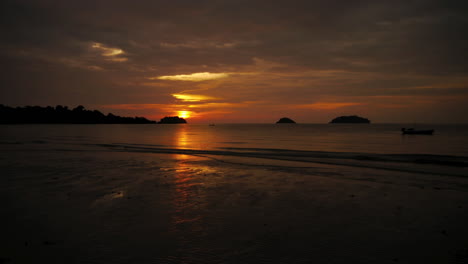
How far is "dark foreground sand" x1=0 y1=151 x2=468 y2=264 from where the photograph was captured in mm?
6555

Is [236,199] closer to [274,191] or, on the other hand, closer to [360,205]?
[274,191]

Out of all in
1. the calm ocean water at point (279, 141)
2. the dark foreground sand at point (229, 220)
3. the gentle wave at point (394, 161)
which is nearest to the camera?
the dark foreground sand at point (229, 220)

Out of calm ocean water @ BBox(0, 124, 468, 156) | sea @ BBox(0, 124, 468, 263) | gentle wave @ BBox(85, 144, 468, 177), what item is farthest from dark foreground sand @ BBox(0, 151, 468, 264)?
calm ocean water @ BBox(0, 124, 468, 156)

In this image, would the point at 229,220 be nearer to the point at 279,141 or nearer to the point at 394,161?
the point at 394,161

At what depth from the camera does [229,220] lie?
8.90m

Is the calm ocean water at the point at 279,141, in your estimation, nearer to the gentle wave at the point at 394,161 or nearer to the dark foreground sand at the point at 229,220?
the gentle wave at the point at 394,161

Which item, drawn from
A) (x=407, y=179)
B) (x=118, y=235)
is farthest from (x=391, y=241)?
(x=407, y=179)

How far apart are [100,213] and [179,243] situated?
402cm

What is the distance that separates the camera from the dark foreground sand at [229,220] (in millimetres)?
6555

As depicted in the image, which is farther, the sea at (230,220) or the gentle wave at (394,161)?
the gentle wave at (394,161)

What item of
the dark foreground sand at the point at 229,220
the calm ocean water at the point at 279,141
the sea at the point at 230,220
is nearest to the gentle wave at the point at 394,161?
the sea at the point at 230,220

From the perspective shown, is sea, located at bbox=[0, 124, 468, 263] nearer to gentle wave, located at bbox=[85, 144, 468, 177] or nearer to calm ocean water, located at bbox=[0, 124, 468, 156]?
gentle wave, located at bbox=[85, 144, 468, 177]

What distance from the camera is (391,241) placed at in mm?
7418

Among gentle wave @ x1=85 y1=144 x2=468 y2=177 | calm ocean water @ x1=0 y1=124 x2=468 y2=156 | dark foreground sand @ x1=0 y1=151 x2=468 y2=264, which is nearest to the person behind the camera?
dark foreground sand @ x1=0 y1=151 x2=468 y2=264
